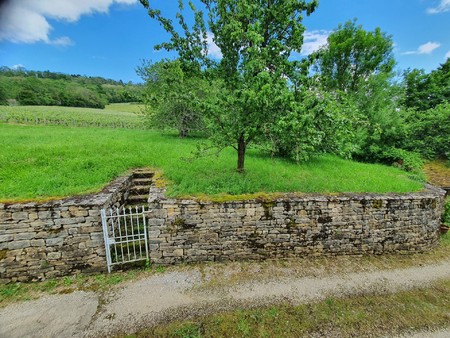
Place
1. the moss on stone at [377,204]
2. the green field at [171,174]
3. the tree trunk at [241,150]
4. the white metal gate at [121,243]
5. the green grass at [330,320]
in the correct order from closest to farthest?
the green grass at [330,320] → the white metal gate at [121,243] → the green field at [171,174] → the moss on stone at [377,204] → the tree trunk at [241,150]

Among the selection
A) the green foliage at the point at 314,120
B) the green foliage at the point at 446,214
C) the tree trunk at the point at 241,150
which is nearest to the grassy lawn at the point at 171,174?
the tree trunk at the point at 241,150

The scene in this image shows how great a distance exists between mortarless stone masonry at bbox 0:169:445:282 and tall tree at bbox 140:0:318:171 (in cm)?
222

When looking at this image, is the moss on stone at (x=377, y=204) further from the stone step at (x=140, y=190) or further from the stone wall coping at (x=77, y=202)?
the stone wall coping at (x=77, y=202)

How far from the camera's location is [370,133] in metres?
12.8

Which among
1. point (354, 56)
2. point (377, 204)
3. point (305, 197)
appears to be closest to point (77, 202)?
point (305, 197)

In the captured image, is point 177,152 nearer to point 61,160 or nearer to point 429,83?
point 61,160

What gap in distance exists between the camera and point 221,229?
5555 mm

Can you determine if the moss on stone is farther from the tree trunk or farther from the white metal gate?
the white metal gate

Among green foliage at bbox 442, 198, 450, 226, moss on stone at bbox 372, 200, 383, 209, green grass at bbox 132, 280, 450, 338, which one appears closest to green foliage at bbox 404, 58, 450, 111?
green foliage at bbox 442, 198, 450, 226

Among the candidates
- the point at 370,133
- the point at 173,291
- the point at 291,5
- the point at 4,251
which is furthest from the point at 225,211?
the point at 370,133

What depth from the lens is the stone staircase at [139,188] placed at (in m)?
6.80

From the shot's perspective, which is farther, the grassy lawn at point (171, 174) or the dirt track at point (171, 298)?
the grassy lawn at point (171, 174)

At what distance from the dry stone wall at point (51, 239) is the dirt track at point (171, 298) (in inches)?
27.8

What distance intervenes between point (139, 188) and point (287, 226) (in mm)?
4683
